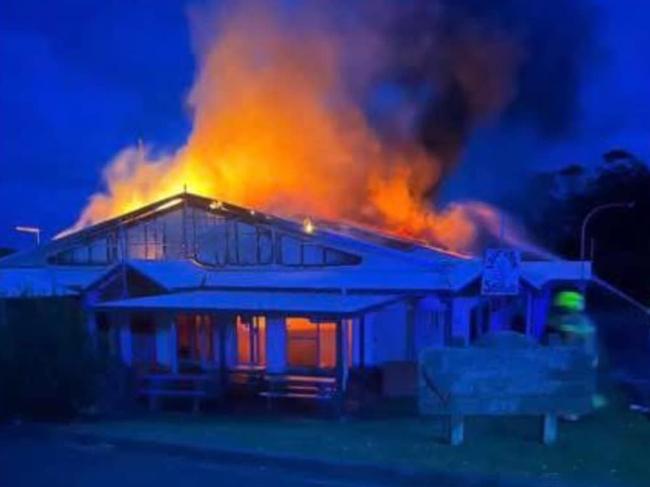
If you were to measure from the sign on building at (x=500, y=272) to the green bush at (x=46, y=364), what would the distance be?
5.69 metres

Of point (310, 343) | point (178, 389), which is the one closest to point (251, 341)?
point (310, 343)

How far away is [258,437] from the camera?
10.9 metres

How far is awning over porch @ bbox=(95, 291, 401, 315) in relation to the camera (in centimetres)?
1725

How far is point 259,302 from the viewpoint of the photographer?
1828 centimetres

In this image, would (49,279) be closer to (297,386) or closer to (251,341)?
(251,341)

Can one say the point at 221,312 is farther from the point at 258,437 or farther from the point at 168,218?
the point at 258,437

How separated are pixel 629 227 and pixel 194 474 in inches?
2038

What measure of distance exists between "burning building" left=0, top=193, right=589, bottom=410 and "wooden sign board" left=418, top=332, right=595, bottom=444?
6.81 m

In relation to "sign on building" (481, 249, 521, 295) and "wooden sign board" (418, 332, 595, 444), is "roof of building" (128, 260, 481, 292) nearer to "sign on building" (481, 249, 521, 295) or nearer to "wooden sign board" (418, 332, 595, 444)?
"sign on building" (481, 249, 521, 295)

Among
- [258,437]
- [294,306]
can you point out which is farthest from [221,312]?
[258,437]

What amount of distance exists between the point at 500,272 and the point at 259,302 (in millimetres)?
7393

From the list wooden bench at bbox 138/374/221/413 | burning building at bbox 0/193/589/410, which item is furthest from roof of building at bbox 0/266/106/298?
wooden bench at bbox 138/374/221/413

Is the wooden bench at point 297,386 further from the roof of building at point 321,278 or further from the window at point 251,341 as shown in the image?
the window at point 251,341

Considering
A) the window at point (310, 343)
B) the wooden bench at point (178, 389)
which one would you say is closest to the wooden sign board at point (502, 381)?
the wooden bench at point (178, 389)
